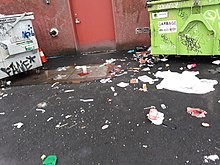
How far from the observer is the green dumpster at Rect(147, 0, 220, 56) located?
12.6 feet

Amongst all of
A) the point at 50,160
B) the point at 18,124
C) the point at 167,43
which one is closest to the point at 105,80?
the point at 167,43

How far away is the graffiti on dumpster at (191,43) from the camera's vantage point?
4129 mm

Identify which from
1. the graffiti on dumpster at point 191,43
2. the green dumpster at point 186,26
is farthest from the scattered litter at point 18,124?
the graffiti on dumpster at point 191,43

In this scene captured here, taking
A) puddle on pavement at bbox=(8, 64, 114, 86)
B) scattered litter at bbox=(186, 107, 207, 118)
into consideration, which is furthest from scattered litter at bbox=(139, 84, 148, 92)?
puddle on pavement at bbox=(8, 64, 114, 86)

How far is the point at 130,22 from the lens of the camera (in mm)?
6184

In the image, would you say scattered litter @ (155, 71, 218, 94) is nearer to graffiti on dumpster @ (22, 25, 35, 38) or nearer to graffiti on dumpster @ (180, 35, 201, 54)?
graffiti on dumpster @ (180, 35, 201, 54)

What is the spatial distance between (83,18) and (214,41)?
394cm

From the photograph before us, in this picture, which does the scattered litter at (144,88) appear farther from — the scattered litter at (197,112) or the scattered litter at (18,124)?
the scattered litter at (18,124)

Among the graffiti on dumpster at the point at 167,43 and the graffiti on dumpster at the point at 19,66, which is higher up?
the graffiti on dumpster at the point at 167,43

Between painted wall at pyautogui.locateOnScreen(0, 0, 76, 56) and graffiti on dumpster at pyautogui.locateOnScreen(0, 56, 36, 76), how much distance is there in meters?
1.88

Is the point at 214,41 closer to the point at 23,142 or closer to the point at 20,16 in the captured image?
the point at 23,142

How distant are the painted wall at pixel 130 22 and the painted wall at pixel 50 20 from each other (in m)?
1.45

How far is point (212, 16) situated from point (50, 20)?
4.62m

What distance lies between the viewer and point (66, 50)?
22.1 ft
